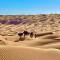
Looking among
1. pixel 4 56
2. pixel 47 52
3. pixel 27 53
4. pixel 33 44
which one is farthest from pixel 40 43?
pixel 4 56

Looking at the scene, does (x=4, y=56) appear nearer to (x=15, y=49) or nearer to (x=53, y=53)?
Answer: (x=15, y=49)

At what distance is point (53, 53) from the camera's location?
527 cm

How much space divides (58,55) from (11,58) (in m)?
1.37

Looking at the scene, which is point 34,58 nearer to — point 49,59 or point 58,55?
point 49,59

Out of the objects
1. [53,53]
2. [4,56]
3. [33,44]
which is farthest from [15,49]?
[33,44]

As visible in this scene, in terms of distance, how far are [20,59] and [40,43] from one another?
4.36 metres

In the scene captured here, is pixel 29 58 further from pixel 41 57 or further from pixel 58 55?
pixel 58 55

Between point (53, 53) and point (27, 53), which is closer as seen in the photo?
point (27, 53)

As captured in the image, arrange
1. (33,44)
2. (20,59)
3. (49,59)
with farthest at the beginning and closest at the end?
(33,44), (49,59), (20,59)

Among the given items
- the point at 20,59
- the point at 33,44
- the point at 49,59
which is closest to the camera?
the point at 20,59

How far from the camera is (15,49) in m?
5.00

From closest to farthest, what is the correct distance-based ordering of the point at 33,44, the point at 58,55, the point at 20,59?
1. the point at 20,59
2. the point at 58,55
3. the point at 33,44

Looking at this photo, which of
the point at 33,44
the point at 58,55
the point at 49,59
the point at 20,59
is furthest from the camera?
the point at 33,44

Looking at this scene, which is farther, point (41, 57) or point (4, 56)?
point (41, 57)
